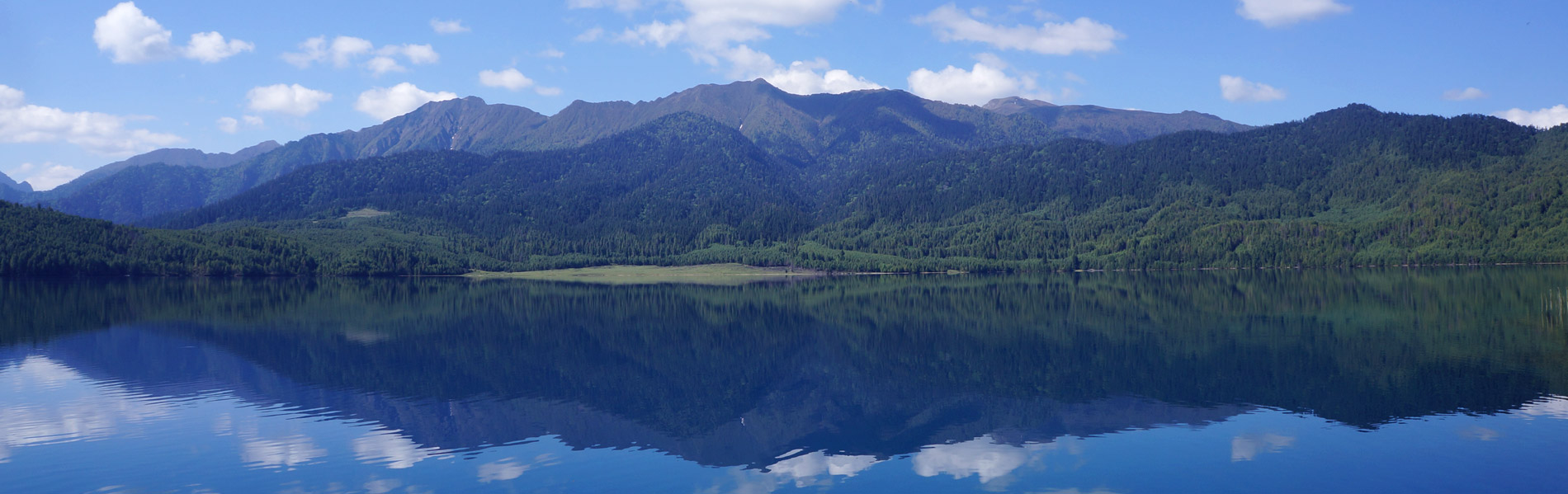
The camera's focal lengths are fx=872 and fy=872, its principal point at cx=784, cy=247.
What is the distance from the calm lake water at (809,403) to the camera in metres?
24.3

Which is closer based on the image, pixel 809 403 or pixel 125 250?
pixel 809 403

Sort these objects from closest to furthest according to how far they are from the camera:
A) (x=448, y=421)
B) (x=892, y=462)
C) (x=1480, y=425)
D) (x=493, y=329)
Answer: (x=892, y=462)
(x=1480, y=425)
(x=448, y=421)
(x=493, y=329)

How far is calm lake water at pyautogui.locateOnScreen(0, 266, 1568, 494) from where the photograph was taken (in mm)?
24281

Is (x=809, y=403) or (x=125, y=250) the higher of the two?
(x=125, y=250)

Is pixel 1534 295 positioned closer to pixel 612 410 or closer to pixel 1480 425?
pixel 1480 425

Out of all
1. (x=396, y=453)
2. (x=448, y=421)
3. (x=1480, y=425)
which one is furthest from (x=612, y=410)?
(x=1480, y=425)

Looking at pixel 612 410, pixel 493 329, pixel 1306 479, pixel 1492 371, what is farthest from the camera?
pixel 493 329

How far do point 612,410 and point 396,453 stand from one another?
893 centimetres

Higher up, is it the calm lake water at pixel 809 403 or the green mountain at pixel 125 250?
the green mountain at pixel 125 250

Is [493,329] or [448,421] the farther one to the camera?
[493,329]

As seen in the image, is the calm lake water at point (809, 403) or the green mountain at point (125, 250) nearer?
the calm lake water at point (809, 403)

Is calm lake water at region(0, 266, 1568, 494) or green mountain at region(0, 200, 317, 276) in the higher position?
green mountain at region(0, 200, 317, 276)

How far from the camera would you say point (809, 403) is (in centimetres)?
3597

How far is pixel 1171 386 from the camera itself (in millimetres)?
36438
